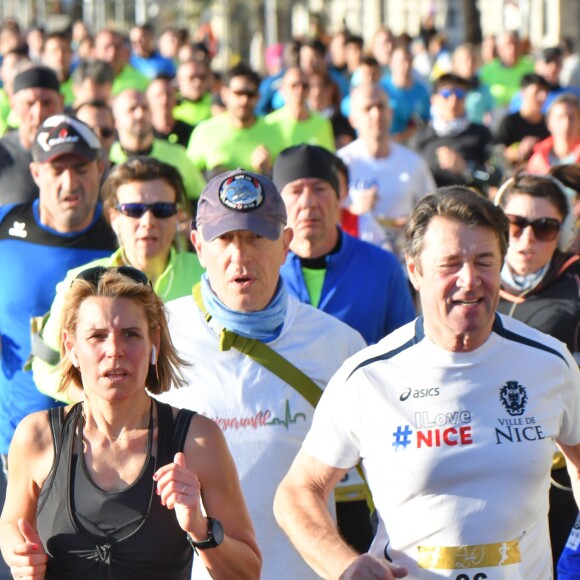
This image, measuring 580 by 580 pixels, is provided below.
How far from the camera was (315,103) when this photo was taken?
16047 millimetres

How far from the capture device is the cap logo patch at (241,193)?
16.7 feet

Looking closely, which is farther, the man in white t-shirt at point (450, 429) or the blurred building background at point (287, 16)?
the blurred building background at point (287, 16)

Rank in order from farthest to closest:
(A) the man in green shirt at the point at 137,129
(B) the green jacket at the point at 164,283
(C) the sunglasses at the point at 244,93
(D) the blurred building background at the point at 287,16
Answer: (D) the blurred building background at the point at 287,16
(C) the sunglasses at the point at 244,93
(A) the man in green shirt at the point at 137,129
(B) the green jacket at the point at 164,283

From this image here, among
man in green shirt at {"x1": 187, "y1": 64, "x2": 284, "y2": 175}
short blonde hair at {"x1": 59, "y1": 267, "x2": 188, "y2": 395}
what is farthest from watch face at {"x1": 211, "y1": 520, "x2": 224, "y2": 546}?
man in green shirt at {"x1": 187, "y1": 64, "x2": 284, "y2": 175}

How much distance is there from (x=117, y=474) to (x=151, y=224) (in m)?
2.48

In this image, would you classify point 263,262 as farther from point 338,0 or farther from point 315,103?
point 338,0

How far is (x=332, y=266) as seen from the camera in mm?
6641

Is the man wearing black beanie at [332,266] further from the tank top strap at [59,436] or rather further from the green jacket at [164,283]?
the tank top strap at [59,436]

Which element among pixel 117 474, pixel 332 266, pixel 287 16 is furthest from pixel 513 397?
pixel 287 16

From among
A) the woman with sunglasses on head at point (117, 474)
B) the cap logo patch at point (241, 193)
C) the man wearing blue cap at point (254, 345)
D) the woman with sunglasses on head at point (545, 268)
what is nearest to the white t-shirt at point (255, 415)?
the man wearing blue cap at point (254, 345)

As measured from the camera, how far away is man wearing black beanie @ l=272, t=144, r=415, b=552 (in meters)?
6.47

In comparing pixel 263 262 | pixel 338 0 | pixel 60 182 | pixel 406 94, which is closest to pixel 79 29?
pixel 406 94

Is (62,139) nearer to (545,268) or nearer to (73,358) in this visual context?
(545,268)

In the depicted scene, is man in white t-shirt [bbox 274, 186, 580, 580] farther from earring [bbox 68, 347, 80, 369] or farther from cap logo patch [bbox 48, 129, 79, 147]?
cap logo patch [bbox 48, 129, 79, 147]
